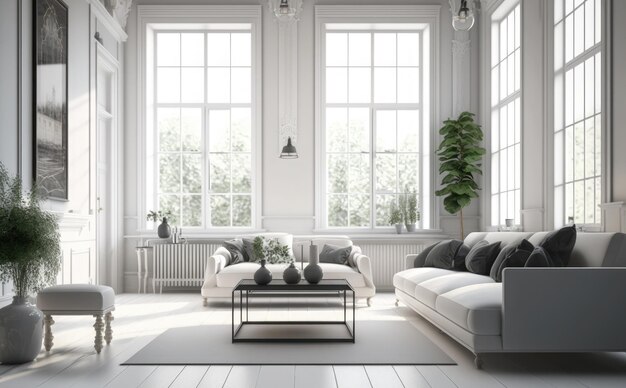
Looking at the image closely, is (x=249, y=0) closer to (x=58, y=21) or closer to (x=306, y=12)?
(x=306, y=12)

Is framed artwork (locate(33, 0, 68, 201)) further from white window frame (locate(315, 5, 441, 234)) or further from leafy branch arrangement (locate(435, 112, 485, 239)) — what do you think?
leafy branch arrangement (locate(435, 112, 485, 239))

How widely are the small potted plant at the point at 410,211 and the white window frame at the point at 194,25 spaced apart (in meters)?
1.94

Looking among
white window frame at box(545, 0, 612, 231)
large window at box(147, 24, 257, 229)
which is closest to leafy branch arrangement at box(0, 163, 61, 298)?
white window frame at box(545, 0, 612, 231)

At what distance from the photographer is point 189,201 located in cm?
884

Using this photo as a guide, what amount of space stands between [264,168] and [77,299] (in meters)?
4.44

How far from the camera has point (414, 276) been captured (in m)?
6.30

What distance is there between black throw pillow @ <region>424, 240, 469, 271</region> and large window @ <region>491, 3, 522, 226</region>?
1228 mm

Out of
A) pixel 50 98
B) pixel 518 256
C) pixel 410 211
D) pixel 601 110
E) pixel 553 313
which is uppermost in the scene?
pixel 50 98

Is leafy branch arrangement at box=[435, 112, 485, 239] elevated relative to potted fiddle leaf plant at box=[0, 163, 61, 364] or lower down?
elevated

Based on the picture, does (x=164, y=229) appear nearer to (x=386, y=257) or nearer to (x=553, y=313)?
(x=386, y=257)

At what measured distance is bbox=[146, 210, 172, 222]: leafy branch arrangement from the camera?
27.8 feet

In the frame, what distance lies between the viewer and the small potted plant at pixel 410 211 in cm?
861

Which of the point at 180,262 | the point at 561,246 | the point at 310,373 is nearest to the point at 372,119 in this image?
the point at 180,262

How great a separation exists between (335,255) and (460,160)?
2071 mm
